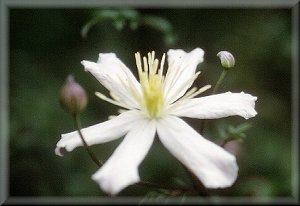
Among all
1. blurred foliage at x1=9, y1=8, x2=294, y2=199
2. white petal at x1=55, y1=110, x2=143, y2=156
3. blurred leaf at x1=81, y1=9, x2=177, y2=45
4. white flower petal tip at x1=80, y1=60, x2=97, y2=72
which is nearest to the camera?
white petal at x1=55, y1=110, x2=143, y2=156

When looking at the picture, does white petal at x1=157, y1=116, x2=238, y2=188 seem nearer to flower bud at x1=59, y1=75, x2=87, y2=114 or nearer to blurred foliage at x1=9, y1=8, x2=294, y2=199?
flower bud at x1=59, y1=75, x2=87, y2=114

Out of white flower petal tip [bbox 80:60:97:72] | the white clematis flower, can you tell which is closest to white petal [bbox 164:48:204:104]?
the white clematis flower

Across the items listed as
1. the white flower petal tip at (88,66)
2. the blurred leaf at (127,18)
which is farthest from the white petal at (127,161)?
the blurred leaf at (127,18)

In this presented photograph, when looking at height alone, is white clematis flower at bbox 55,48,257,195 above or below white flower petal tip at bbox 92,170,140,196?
above

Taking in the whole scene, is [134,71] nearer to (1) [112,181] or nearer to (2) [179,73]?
(2) [179,73]

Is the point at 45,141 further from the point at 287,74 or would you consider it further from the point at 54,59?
the point at 287,74

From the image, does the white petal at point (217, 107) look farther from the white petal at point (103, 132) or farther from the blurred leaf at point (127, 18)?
the blurred leaf at point (127, 18)

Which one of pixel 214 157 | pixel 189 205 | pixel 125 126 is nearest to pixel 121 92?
pixel 125 126
